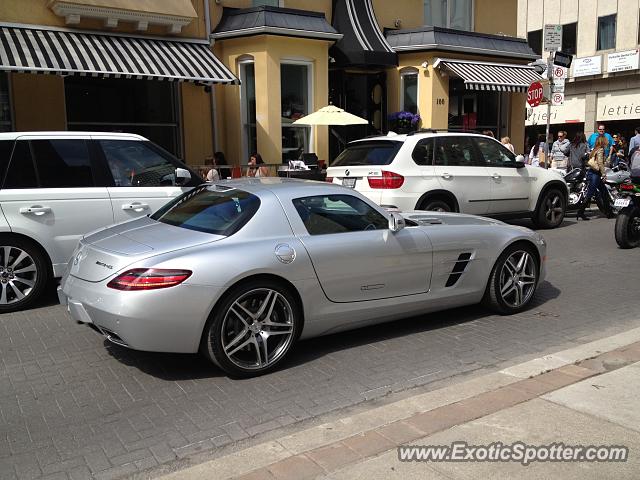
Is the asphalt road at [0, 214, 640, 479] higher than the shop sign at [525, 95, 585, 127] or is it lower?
lower

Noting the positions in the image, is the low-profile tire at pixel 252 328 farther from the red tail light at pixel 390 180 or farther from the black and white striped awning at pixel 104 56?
the black and white striped awning at pixel 104 56

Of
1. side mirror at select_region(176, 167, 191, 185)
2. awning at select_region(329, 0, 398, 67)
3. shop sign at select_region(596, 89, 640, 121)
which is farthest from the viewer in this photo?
shop sign at select_region(596, 89, 640, 121)

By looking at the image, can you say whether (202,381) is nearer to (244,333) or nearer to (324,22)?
(244,333)

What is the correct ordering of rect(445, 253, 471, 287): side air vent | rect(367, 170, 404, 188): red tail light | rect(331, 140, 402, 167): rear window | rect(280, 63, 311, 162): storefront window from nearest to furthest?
rect(445, 253, 471, 287): side air vent → rect(367, 170, 404, 188): red tail light → rect(331, 140, 402, 167): rear window → rect(280, 63, 311, 162): storefront window

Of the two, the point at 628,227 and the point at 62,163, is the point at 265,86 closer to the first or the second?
the point at 62,163

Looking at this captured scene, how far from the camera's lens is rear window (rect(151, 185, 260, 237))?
4.81 m

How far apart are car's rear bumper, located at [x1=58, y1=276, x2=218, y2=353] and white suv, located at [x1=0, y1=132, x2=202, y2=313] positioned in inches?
99.0

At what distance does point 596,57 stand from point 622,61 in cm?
154

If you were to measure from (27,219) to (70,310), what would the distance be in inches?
88.0

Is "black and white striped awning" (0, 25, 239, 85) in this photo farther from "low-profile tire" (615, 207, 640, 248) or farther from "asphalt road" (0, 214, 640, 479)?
"low-profile tire" (615, 207, 640, 248)

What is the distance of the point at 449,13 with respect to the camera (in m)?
17.7

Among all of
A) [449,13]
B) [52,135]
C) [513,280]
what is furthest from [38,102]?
[449,13]

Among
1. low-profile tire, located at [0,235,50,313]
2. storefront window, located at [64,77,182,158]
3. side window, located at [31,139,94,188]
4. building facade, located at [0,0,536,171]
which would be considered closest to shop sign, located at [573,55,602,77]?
building facade, located at [0,0,536,171]

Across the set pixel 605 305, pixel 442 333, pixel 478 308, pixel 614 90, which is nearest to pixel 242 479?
pixel 442 333
